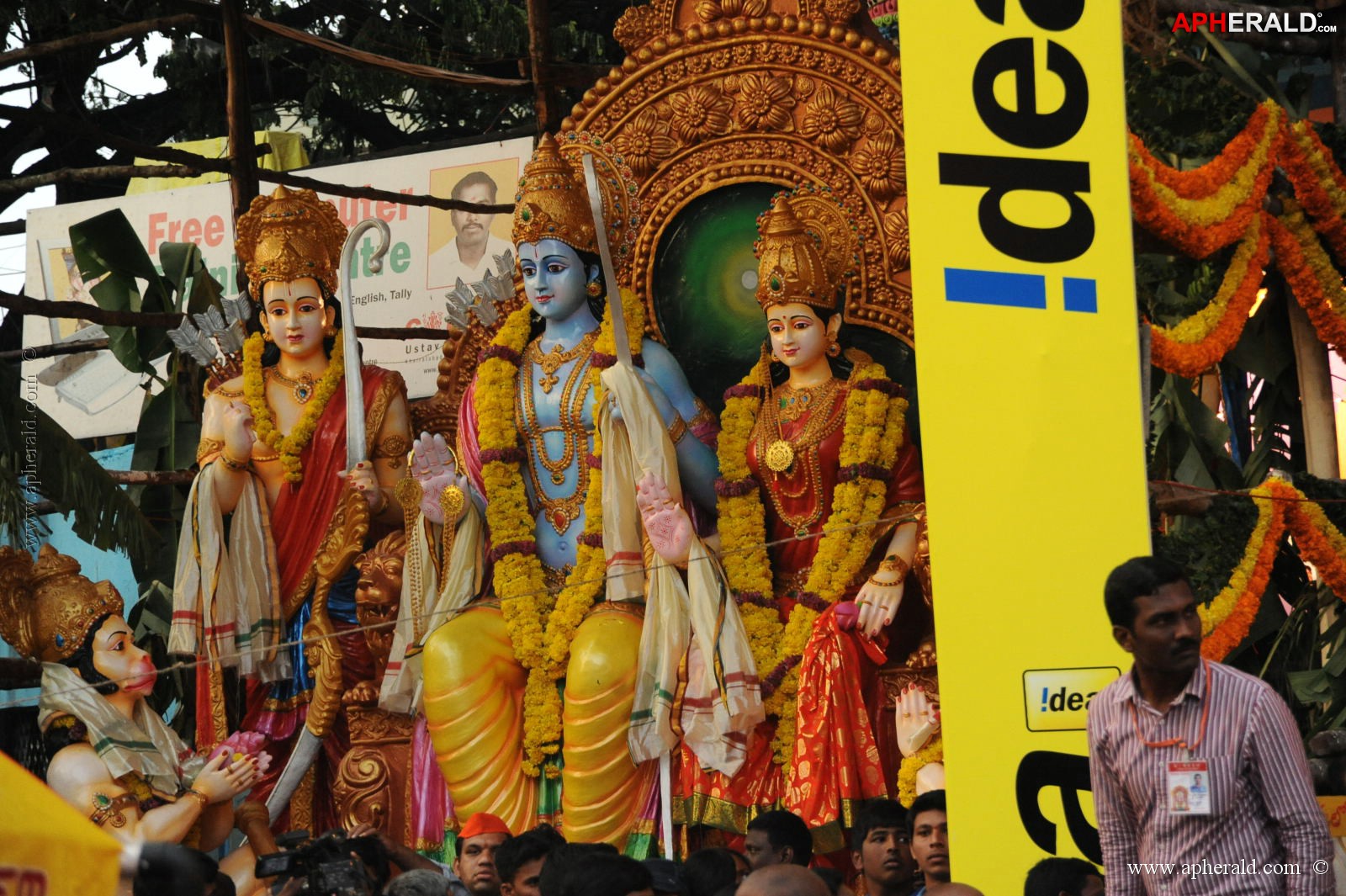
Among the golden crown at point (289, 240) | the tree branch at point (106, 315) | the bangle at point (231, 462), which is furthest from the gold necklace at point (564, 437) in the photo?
the bangle at point (231, 462)

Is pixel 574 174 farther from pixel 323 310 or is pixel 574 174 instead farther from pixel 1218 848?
pixel 1218 848

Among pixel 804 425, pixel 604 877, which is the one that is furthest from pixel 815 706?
pixel 604 877

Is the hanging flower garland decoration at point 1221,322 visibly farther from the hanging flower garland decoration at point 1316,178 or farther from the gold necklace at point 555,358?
the gold necklace at point 555,358

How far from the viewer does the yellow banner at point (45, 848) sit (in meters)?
2.32

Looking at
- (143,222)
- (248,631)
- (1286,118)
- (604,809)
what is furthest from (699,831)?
(143,222)

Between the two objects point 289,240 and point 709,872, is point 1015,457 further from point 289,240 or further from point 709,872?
point 289,240

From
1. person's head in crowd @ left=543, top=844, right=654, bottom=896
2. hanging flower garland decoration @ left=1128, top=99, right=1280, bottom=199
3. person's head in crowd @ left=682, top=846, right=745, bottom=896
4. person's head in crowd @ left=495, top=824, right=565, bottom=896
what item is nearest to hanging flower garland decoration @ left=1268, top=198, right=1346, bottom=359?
hanging flower garland decoration @ left=1128, top=99, right=1280, bottom=199

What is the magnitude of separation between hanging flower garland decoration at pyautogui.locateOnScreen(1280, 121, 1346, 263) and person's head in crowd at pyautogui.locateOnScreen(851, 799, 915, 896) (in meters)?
3.52

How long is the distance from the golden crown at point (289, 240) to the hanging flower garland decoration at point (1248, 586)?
4.26 m

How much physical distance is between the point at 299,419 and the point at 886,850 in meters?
4.20

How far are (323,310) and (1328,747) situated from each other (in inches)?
188

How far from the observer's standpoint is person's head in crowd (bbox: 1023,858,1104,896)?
4.30m

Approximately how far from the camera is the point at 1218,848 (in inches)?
150

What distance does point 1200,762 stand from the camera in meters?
3.79
